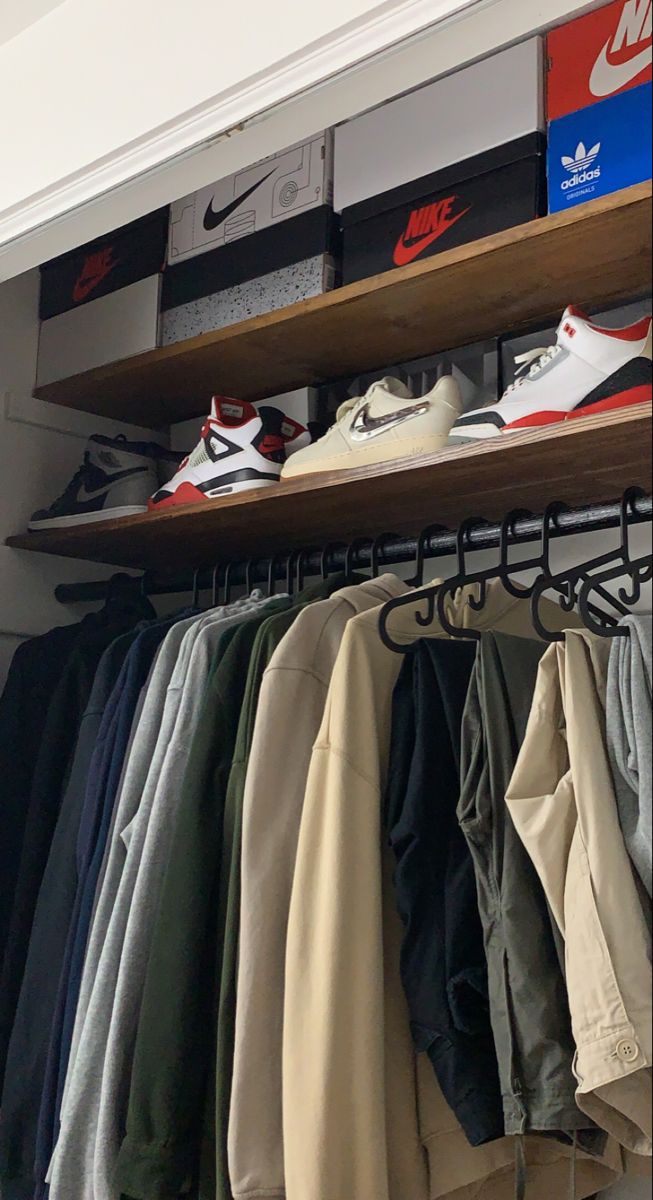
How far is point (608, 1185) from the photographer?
990mm

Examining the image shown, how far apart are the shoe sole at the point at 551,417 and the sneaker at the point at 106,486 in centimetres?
61

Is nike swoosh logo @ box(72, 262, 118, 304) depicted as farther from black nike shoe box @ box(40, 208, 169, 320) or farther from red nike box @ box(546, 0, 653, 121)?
red nike box @ box(546, 0, 653, 121)

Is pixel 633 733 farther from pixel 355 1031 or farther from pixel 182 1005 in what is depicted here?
pixel 182 1005

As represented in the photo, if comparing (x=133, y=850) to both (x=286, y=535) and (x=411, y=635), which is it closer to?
(x=411, y=635)

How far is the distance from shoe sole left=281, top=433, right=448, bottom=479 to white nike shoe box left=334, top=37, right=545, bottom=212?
1.14 ft

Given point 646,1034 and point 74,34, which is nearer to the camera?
point 646,1034

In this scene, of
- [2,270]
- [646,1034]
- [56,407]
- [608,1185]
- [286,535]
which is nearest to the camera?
[646,1034]

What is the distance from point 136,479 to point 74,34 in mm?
635

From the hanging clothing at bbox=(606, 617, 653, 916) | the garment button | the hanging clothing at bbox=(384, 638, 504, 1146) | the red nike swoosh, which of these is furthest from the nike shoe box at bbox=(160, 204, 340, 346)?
the garment button

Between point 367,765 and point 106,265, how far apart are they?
101cm

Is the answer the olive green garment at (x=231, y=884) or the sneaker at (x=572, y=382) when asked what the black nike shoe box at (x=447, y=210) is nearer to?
the sneaker at (x=572, y=382)

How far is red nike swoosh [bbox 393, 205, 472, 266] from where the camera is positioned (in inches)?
50.3

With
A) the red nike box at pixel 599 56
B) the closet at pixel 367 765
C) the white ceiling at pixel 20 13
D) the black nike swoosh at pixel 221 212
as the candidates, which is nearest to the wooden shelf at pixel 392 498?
the closet at pixel 367 765

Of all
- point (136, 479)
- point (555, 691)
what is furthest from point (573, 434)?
point (136, 479)
